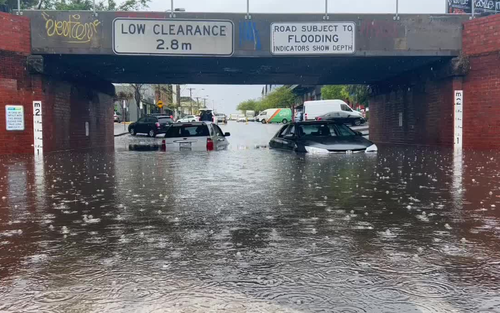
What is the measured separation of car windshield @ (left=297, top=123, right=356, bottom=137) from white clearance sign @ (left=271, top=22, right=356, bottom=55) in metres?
3.37

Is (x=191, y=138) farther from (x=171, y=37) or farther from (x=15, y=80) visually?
(x=15, y=80)

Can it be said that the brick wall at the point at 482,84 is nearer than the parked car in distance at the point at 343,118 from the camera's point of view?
Yes

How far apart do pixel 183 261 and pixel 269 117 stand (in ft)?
250

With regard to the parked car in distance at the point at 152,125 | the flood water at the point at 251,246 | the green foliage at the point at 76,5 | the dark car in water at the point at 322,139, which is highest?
the green foliage at the point at 76,5

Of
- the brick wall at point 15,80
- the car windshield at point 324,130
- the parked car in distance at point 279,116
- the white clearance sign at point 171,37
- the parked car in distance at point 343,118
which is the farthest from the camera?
the parked car in distance at point 279,116

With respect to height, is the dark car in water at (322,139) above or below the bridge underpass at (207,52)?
below

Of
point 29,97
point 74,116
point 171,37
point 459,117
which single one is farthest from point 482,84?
point 74,116

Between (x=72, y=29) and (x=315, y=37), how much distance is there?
8.54 meters

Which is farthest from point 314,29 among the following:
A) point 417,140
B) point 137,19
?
point 417,140

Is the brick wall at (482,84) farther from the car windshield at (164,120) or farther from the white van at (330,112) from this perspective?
the white van at (330,112)

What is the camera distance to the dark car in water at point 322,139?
16.5 m

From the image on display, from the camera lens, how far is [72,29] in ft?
63.1

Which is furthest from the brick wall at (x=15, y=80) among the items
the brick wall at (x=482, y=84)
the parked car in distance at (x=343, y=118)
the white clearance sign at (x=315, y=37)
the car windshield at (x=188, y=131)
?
the parked car in distance at (x=343, y=118)

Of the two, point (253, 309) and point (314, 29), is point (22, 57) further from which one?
point (253, 309)
